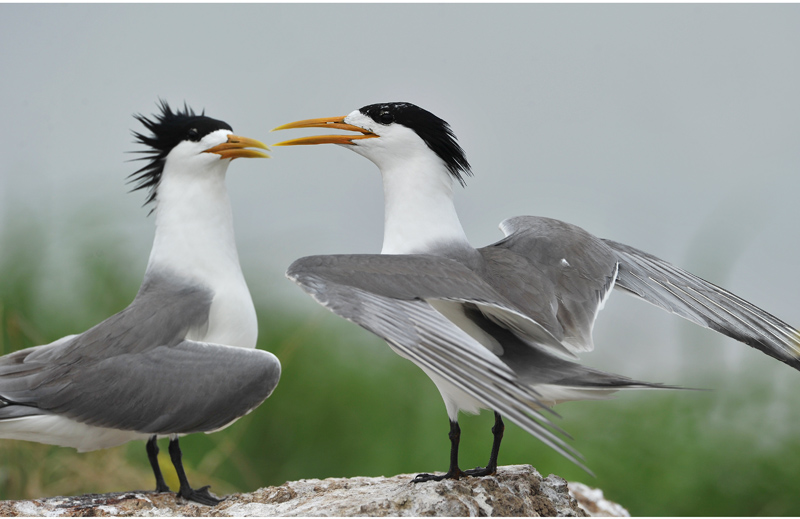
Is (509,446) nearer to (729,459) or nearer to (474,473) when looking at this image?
(729,459)

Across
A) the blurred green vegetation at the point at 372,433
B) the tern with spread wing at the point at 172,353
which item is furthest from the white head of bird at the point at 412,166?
the blurred green vegetation at the point at 372,433

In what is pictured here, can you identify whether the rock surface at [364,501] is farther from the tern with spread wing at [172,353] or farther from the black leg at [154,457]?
the tern with spread wing at [172,353]

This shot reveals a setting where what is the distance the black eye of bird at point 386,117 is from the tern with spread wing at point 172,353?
0.74m

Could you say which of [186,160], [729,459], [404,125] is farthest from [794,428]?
[186,160]

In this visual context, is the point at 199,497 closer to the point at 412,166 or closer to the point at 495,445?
the point at 495,445

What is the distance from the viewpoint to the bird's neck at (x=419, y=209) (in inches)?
135

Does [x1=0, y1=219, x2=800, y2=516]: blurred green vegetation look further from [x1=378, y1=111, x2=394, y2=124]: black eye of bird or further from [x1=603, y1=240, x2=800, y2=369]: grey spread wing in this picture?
[x1=378, y1=111, x2=394, y2=124]: black eye of bird

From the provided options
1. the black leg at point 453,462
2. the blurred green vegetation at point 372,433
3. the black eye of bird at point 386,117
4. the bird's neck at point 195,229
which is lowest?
the blurred green vegetation at point 372,433

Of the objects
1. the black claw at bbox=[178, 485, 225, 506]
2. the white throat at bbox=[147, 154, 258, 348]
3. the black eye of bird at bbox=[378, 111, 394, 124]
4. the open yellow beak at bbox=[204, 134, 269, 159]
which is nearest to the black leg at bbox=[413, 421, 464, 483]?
the black claw at bbox=[178, 485, 225, 506]

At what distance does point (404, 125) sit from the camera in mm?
3582

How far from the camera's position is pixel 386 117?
11.8 ft

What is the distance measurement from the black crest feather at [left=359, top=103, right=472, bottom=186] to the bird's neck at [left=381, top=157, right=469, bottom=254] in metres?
0.06

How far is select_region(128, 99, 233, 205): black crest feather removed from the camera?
163 inches

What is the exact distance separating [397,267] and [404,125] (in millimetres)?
941
